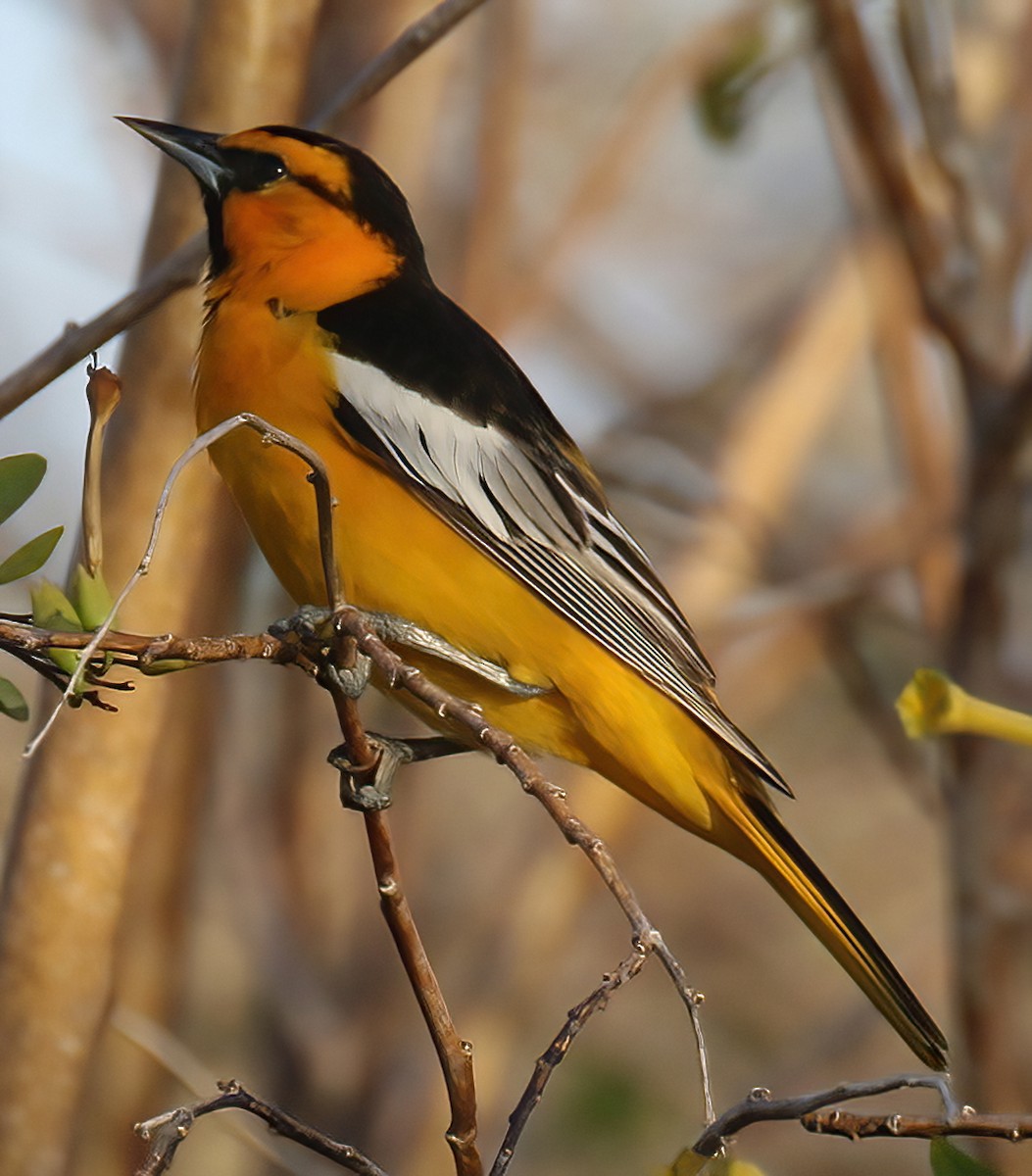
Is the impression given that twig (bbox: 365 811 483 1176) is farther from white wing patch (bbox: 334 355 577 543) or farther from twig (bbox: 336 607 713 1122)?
white wing patch (bbox: 334 355 577 543)

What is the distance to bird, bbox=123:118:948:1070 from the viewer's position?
2.62 m

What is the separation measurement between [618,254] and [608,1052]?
10.4ft

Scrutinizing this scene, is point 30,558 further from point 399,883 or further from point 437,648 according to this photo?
point 437,648

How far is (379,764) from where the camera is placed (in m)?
2.34

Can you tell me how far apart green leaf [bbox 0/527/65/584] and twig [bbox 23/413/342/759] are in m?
0.09

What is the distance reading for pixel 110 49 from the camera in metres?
5.54

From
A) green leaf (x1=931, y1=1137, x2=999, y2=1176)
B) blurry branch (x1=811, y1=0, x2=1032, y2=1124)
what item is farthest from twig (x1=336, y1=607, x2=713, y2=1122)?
blurry branch (x1=811, y1=0, x2=1032, y2=1124)

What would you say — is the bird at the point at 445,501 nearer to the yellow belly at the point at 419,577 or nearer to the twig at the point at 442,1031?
the yellow belly at the point at 419,577

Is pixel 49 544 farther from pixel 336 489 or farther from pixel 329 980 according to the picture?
pixel 329 980

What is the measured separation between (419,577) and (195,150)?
103 cm

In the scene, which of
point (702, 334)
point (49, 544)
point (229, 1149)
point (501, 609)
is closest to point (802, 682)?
point (702, 334)

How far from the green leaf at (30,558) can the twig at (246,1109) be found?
58cm

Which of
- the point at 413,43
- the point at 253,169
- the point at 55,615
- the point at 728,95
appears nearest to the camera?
the point at 55,615

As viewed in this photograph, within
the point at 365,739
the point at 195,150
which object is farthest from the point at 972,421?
the point at 365,739
